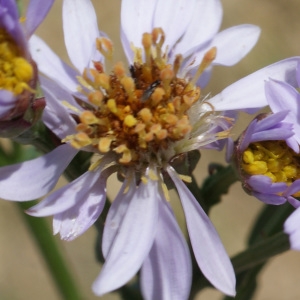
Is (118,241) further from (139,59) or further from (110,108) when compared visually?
(139,59)

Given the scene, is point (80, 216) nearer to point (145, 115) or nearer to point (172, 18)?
point (145, 115)

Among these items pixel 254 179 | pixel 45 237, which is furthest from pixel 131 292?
pixel 254 179

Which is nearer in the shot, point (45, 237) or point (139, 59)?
point (139, 59)

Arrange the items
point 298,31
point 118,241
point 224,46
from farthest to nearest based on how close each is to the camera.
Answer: point 298,31, point 224,46, point 118,241

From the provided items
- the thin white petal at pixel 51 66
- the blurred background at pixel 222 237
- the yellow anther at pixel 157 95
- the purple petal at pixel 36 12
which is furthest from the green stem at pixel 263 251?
the blurred background at pixel 222 237

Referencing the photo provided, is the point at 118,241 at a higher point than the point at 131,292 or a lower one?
higher

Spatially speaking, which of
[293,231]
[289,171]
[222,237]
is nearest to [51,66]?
[289,171]

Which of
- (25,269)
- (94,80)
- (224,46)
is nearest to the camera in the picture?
(94,80)
